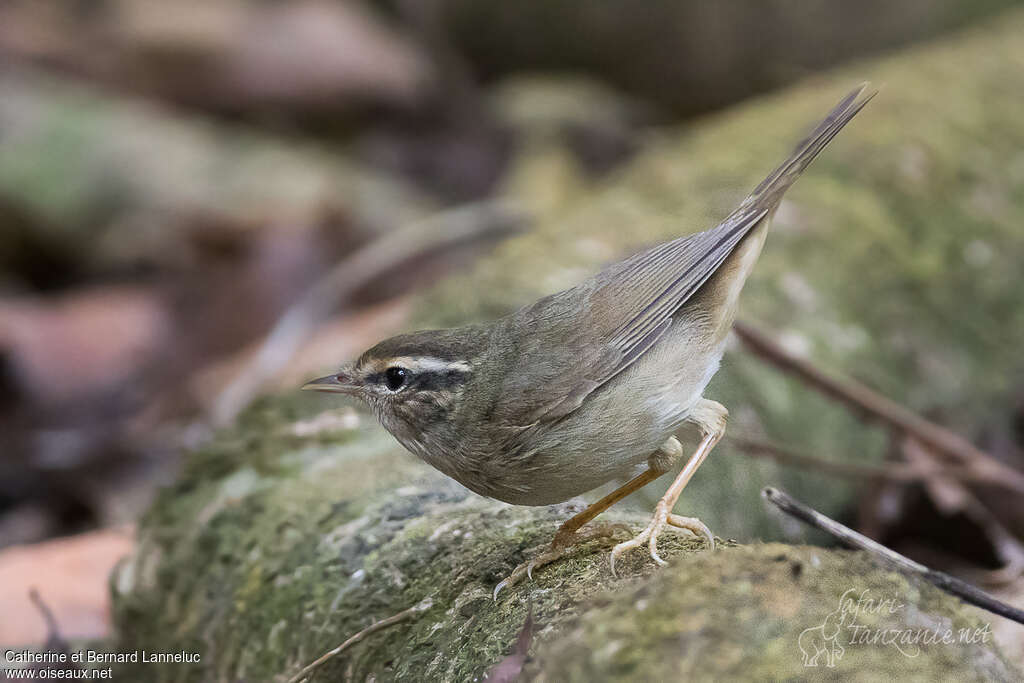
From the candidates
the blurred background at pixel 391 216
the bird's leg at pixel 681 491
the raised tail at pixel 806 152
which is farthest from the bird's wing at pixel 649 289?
the blurred background at pixel 391 216

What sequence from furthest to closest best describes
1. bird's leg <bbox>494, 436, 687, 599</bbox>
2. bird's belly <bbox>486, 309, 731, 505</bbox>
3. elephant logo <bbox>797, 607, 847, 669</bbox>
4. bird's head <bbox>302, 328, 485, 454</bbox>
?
1. bird's head <bbox>302, 328, 485, 454</bbox>
2. bird's belly <bbox>486, 309, 731, 505</bbox>
3. bird's leg <bbox>494, 436, 687, 599</bbox>
4. elephant logo <bbox>797, 607, 847, 669</bbox>

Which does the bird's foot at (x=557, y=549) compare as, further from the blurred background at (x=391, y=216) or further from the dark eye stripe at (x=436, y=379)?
the blurred background at (x=391, y=216)

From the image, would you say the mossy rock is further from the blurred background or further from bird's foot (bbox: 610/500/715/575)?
the blurred background

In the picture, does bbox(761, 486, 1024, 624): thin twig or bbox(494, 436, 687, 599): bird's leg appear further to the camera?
bbox(494, 436, 687, 599): bird's leg

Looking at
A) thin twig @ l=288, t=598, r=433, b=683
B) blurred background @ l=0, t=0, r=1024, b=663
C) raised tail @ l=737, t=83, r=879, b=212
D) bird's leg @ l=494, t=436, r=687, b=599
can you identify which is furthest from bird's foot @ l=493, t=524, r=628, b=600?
raised tail @ l=737, t=83, r=879, b=212

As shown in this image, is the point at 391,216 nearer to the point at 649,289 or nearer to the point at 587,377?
the point at 649,289

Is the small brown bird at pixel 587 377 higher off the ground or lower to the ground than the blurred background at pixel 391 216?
lower

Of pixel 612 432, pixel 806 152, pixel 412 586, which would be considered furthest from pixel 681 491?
→ pixel 806 152
